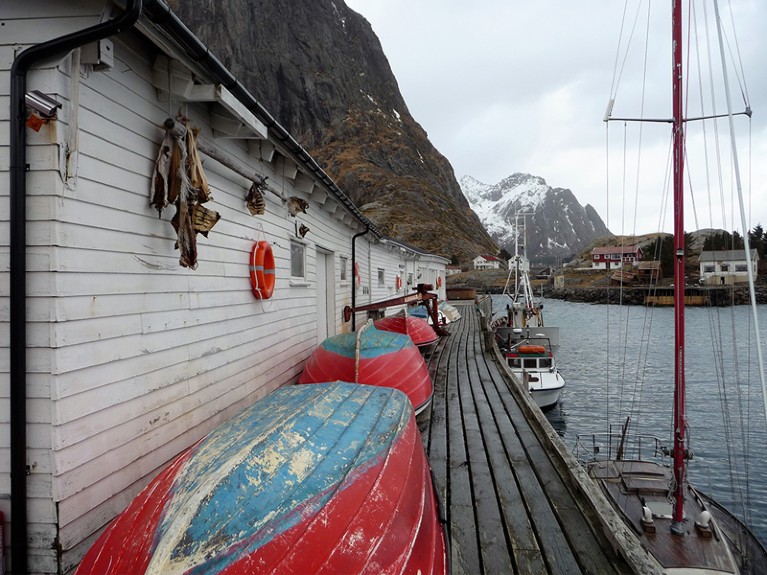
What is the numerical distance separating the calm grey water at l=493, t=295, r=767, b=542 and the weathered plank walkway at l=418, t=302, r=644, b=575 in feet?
15.8

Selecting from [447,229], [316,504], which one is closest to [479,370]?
[316,504]

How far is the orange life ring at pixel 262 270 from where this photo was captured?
16.5 ft

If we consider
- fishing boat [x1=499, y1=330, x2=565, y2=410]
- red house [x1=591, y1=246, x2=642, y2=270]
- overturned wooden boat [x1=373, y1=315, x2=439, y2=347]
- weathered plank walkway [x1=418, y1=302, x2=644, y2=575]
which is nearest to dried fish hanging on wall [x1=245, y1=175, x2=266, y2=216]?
weathered plank walkway [x1=418, y1=302, x2=644, y2=575]

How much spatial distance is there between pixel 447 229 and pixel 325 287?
67.8m

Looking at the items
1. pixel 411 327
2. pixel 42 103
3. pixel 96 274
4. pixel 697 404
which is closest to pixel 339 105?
pixel 697 404

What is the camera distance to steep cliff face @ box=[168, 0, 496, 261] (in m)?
75.8

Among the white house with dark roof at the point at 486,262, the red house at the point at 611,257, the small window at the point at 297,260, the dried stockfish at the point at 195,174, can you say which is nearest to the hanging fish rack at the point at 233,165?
the dried stockfish at the point at 195,174

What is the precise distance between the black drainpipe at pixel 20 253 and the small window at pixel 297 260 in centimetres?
442

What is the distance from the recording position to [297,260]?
7137 mm

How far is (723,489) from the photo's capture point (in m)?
10.1

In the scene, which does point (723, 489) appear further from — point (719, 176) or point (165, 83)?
point (165, 83)

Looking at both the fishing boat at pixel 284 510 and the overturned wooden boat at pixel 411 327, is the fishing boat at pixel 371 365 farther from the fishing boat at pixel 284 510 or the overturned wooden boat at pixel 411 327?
the fishing boat at pixel 284 510

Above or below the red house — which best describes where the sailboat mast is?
below

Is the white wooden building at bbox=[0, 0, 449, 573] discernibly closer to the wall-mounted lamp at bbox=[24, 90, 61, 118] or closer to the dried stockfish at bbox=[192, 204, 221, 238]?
the wall-mounted lamp at bbox=[24, 90, 61, 118]
